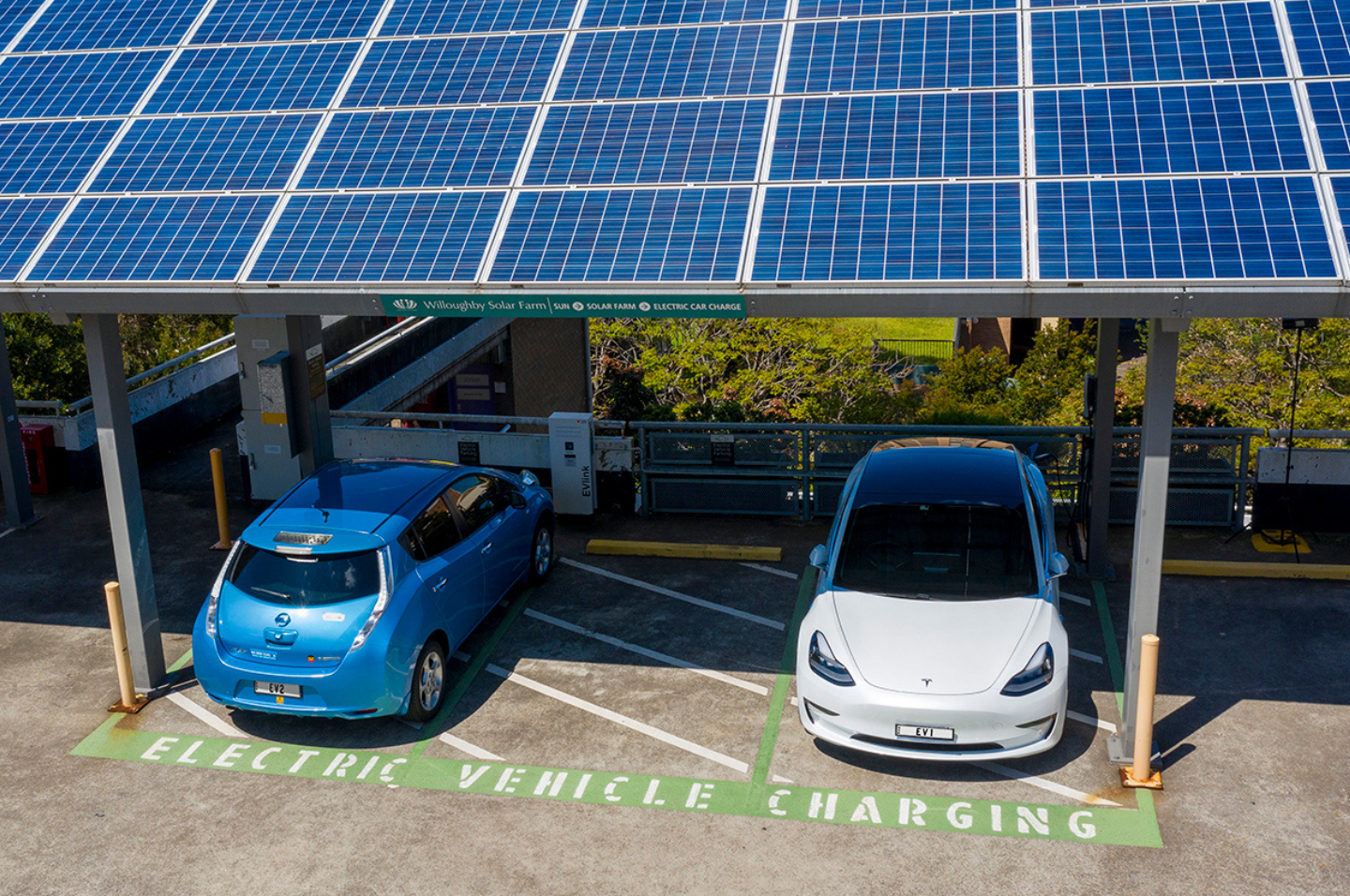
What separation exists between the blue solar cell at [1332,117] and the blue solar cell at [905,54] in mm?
2176

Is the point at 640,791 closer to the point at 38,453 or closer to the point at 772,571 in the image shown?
the point at 772,571

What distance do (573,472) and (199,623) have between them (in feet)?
17.2

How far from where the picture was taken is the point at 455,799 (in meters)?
8.01

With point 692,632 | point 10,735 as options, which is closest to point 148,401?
point 10,735

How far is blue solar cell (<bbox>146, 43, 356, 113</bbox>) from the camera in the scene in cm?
1026

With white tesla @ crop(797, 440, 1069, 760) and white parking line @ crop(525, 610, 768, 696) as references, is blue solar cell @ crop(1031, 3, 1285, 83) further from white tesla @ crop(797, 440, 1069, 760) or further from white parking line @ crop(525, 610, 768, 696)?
white parking line @ crop(525, 610, 768, 696)

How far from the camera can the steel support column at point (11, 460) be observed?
43.9ft

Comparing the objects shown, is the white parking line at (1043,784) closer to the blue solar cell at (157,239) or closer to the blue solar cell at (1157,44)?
the blue solar cell at (1157,44)

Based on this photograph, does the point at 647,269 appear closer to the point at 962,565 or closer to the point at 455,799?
the point at 962,565

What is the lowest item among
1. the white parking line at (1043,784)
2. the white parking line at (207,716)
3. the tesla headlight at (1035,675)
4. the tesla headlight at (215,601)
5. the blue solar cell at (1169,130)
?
the white parking line at (1043,784)

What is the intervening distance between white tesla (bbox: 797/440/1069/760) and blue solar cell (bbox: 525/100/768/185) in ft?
10.1

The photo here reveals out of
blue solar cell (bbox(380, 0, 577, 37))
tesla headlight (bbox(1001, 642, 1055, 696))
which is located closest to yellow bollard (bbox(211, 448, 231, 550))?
blue solar cell (bbox(380, 0, 577, 37))

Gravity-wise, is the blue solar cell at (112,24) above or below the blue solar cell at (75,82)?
above

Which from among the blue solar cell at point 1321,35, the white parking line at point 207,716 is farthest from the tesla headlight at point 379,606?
the blue solar cell at point 1321,35
